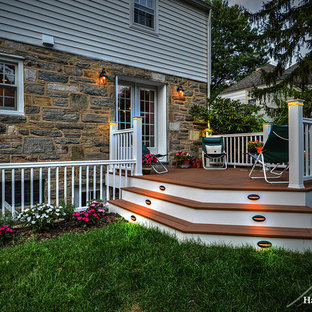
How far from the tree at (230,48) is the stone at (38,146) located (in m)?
14.3

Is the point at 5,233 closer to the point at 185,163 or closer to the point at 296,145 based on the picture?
the point at 296,145

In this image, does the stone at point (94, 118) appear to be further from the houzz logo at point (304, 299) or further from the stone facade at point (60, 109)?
the houzz logo at point (304, 299)

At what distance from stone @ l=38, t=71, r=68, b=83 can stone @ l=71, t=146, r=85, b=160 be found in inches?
54.0

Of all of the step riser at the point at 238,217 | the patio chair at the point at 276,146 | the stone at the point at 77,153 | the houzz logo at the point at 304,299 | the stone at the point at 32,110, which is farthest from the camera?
the stone at the point at 77,153

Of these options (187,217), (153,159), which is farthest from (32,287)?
(153,159)

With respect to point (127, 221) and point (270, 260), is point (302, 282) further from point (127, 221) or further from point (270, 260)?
point (127, 221)

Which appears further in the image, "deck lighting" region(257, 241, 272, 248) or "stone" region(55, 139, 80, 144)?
"stone" region(55, 139, 80, 144)

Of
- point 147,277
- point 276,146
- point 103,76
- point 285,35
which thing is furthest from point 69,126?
point 285,35

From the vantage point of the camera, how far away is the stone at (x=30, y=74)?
165 inches

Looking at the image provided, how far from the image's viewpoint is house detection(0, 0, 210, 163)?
4.14m

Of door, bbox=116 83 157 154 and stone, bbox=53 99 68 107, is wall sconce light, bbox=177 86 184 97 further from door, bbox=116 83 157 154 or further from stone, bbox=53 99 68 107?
stone, bbox=53 99 68 107

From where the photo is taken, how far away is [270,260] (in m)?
2.03

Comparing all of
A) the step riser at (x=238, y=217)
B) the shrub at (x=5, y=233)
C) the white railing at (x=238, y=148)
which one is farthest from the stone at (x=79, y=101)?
the white railing at (x=238, y=148)

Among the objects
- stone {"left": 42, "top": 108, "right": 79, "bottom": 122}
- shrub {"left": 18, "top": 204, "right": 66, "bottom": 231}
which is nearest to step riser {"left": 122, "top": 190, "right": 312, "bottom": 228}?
shrub {"left": 18, "top": 204, "right": 66, "bottom": 231}
